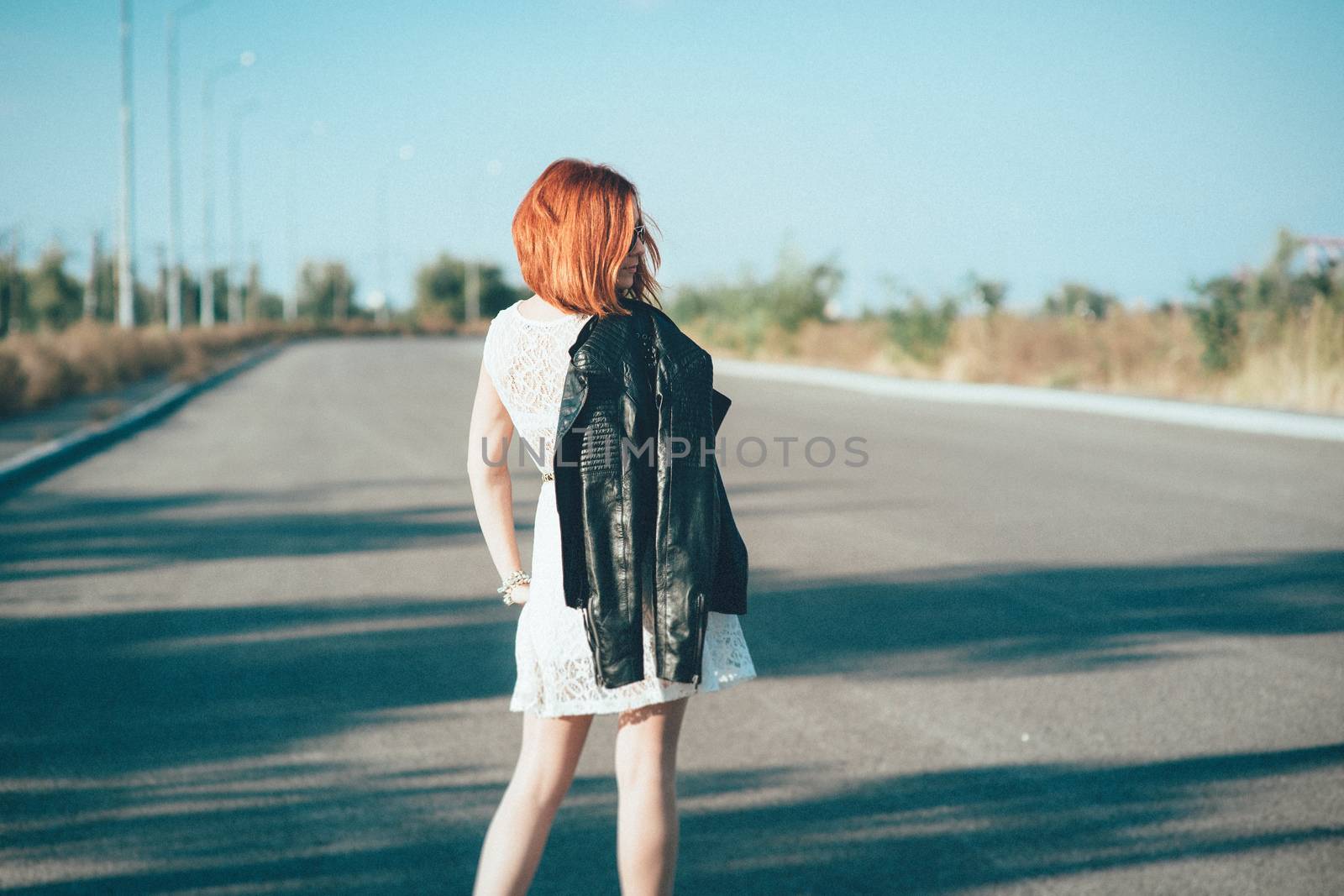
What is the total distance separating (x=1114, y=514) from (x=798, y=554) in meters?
2.83

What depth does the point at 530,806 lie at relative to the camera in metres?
2.65

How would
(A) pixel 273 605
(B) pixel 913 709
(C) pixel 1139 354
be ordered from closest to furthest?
(B) pixel 913 709, (A) pixel 273 605, (C) pixel 1139 354

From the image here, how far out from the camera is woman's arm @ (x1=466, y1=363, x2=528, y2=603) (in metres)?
2.69

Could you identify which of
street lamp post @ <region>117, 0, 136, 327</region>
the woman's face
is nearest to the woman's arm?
the woman's face

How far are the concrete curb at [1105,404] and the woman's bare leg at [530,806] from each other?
45.1 ft

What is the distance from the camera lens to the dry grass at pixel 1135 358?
1844 centimetres

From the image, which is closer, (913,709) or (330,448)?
(913,709)

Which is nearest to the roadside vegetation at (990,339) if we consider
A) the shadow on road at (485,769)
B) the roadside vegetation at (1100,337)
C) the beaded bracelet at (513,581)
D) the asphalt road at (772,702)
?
the roadside vegetation at (1100,337)

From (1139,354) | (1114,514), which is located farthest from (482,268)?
(1114,514)

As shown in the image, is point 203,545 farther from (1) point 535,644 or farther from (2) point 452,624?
(1) point 535,644

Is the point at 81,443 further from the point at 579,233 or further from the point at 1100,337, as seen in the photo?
the point at 1100,337

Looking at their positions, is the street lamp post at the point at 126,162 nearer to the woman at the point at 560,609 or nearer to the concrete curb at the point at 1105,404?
the concrete curb at the point at 1105,404

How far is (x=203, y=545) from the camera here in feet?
26.1

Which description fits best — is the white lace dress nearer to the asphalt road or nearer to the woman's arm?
the woman's arm
